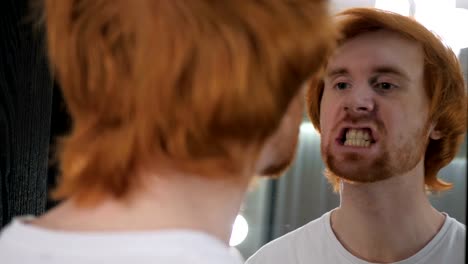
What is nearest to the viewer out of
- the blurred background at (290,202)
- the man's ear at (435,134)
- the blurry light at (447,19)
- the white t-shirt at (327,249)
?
the white t-shirt at (327,249)

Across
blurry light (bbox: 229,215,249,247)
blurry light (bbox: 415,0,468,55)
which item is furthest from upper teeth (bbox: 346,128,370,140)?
blurry light (bbox: 229,215,249,247)

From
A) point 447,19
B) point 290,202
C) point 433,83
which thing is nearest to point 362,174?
point 433,83

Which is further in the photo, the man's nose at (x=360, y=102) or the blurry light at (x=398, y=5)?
the blurry light at (x=398, y=5)

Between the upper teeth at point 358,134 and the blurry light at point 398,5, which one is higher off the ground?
the blurry light at point 398,5

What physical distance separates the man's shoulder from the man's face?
163 mm

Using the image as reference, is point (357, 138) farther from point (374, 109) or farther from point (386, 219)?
point (386, 219)

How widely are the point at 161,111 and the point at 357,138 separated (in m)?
0.90

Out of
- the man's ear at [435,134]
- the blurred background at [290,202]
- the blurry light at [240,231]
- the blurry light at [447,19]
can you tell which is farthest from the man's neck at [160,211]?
the blurry light at [240,231]

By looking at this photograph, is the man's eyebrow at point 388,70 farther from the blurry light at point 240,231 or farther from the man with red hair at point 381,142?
the blurry light at point 240,231

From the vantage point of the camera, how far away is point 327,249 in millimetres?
1479

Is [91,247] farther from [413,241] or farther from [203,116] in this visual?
[413,241]

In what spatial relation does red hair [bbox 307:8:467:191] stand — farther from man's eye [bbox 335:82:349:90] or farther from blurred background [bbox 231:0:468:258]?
blurred background [bbox 231:0:468:258]

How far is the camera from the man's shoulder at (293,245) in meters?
1.50

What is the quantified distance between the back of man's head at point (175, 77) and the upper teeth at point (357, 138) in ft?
2.65
